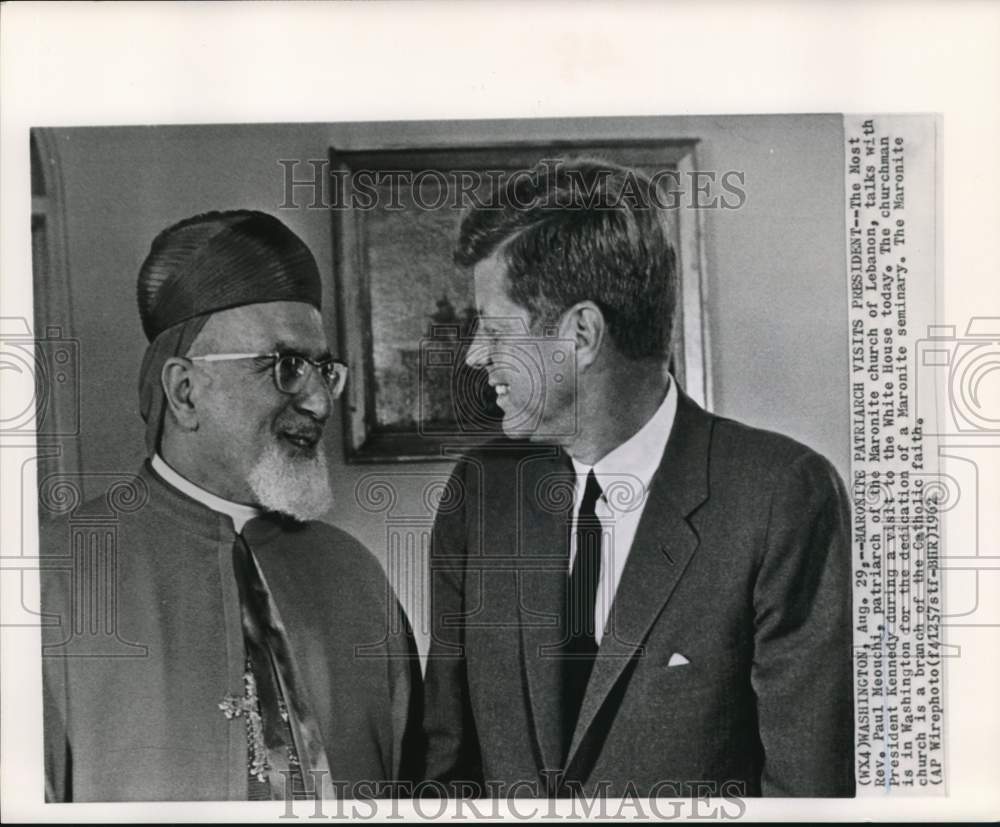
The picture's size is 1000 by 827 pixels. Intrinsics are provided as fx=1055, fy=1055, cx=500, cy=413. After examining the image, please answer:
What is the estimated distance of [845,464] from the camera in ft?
5.92

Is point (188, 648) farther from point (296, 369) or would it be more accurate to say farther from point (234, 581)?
point (296, 369)

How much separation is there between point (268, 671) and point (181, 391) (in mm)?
503

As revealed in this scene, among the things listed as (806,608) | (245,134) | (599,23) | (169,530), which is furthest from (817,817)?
(245,134)

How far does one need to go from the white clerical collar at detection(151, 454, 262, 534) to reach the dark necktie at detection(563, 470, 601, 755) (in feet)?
1.82

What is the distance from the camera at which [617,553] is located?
1784mm

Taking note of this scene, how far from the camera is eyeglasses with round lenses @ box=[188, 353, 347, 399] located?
5.89ft

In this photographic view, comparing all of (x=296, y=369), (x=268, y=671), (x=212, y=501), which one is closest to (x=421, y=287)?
(x=296, y=369)

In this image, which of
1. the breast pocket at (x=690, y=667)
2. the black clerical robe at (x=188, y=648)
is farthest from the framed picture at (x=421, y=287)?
the breast pocket at (x=690, y=667)

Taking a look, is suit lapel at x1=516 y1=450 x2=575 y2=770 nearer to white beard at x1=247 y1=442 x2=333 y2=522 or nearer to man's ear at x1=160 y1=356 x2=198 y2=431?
white beard at x1=247 y1=442 x2=333 y2=522

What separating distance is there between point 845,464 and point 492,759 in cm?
79

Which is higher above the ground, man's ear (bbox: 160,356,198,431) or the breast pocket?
man's ear (bbox: 160,356,198,431)

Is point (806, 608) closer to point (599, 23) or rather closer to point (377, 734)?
point (377, 734)

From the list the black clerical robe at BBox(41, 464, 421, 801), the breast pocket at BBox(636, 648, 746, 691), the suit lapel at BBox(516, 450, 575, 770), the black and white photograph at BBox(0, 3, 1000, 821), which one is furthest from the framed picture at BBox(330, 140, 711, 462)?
the breast pocket at BBox(636, 648, 746, 691)

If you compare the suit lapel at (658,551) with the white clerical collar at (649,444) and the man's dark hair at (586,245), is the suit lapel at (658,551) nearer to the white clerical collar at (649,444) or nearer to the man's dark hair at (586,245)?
the white clerical collar at (649,444)
